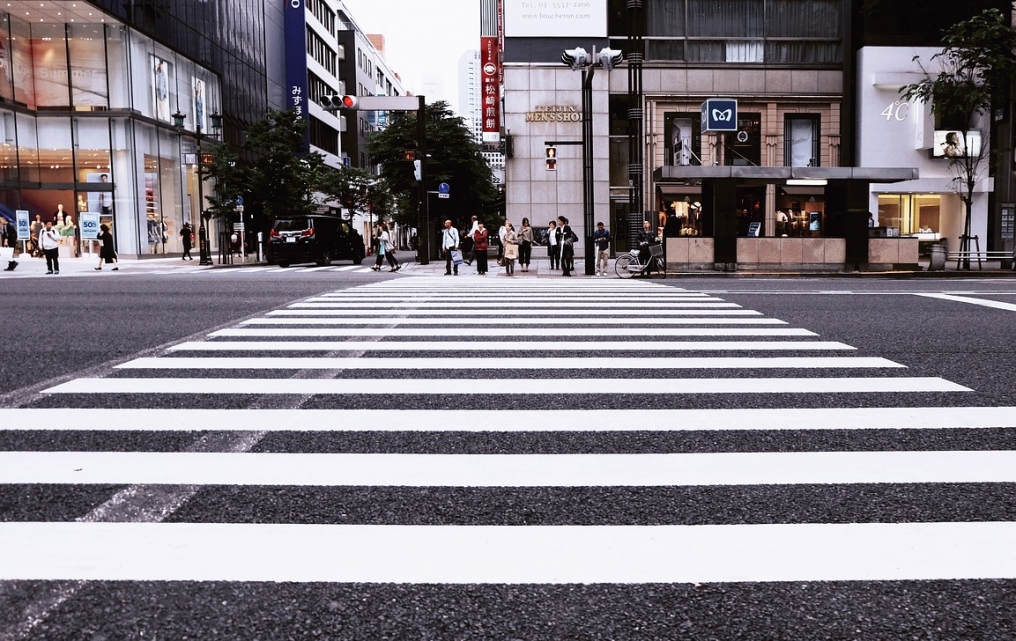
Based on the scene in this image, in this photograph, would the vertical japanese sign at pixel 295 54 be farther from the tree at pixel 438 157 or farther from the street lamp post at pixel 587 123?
the street lamp post at pixel 587 123

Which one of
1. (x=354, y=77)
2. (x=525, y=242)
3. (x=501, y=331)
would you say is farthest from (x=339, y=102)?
(x=354, y=77)

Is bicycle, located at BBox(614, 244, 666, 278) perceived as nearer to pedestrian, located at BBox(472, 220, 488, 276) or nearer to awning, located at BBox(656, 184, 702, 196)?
pedestrian, located at BBox(472, 220, 488, 276)

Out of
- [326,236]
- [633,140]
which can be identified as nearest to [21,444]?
[326,236]

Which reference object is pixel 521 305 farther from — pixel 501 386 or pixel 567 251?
pixel 567 251

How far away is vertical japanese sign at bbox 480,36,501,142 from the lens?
39812 millimetres

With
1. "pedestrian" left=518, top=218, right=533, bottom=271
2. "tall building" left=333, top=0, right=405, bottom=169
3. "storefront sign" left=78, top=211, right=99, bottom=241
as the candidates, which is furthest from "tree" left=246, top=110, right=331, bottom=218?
"tall building" left=333, top=0, right=405, bottom=169

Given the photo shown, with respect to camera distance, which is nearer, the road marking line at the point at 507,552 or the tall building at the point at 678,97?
the road marking line at the point at 507,552

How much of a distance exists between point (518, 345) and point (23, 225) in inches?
1312

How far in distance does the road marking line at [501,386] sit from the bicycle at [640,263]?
15948 mm

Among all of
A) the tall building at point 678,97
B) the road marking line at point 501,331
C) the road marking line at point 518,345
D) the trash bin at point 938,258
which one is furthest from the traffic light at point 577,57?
the road marking line at point 518,345

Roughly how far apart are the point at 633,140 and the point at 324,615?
3604 cm

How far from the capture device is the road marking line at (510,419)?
493 centimetres

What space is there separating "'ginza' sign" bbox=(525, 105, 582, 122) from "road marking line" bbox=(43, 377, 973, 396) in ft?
107

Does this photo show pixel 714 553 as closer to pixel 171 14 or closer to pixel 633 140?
pixel 633 140
